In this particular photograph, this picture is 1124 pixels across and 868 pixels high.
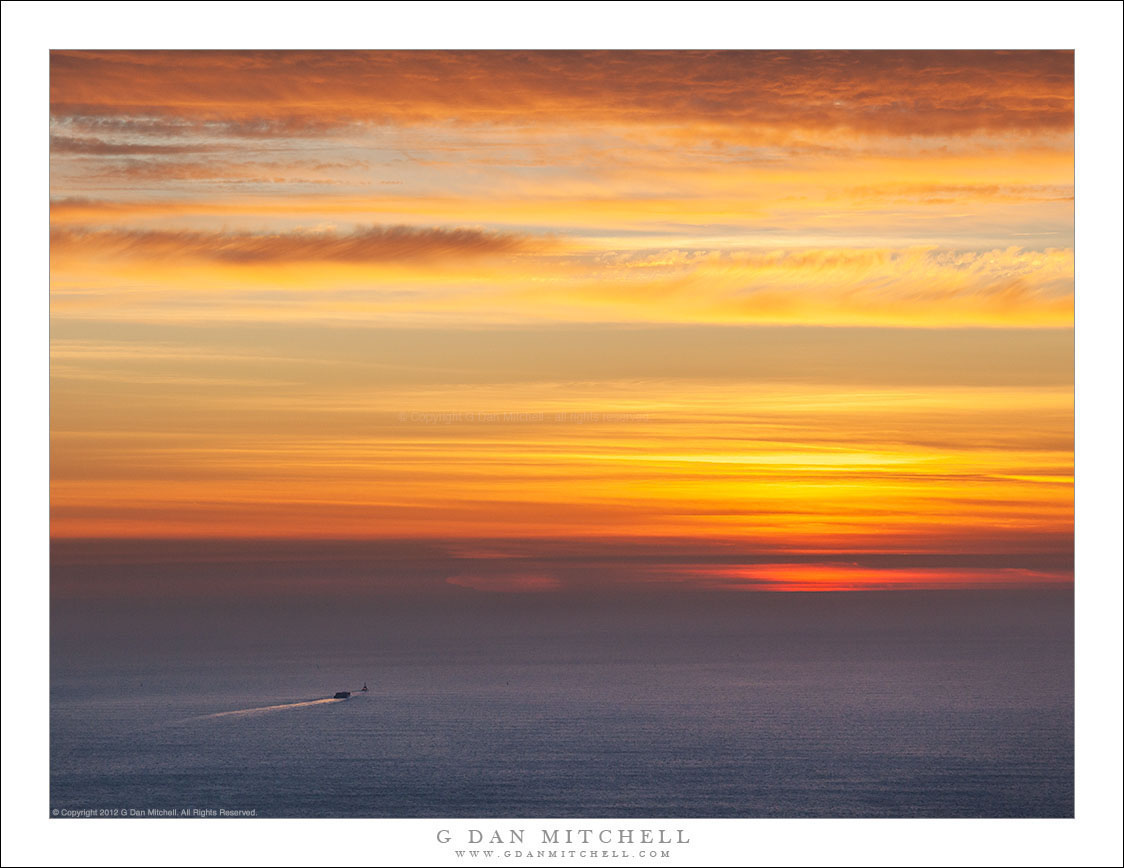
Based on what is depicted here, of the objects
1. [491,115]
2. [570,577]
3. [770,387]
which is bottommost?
[570,577]

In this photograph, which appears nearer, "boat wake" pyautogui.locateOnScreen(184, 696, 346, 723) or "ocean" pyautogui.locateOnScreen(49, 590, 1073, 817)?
"ocean" pyautogui.locateOnScreen(49, 590, 1073, 817)

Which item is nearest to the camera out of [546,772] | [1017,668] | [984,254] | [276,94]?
[276,94]

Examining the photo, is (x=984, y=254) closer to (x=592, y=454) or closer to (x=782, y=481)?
(x=782, y=481)

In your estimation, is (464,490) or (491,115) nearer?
(491,115)

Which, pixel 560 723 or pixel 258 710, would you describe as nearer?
pixel 258 710

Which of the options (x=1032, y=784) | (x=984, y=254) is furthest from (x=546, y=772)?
(x=984, y=254)

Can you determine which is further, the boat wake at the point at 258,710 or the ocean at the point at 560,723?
the boat wake at the point at 258,710

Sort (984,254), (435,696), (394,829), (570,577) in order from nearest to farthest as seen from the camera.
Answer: (394,829) < (984,254) < (570,577) < (435,696)

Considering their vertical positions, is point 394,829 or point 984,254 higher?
point 984,254
